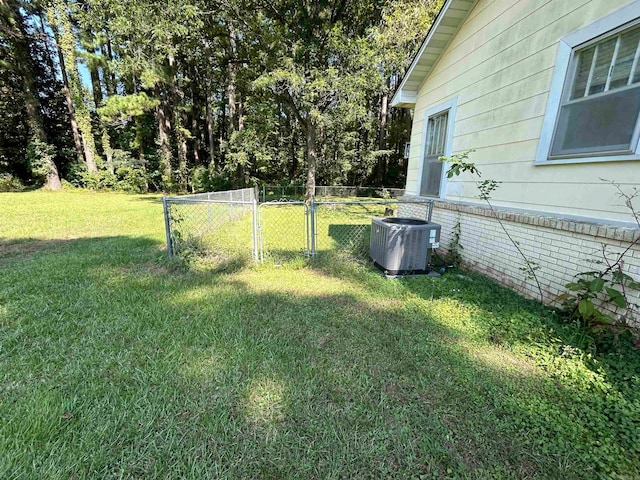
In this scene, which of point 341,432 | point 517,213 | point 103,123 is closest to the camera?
point 341,432

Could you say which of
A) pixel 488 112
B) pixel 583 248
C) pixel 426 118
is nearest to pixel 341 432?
pixel 583 248

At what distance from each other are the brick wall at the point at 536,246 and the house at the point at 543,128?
0.01 metres

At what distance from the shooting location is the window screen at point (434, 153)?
5662 mm

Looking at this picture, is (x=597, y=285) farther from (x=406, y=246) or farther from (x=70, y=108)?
(x=70, y=108)

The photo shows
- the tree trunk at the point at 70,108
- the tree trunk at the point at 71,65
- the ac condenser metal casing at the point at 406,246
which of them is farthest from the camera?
the tree trunk at the point at 70,108

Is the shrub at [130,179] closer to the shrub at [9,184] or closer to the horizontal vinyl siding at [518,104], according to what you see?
the shrub at [9,184]

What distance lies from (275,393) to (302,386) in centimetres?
20

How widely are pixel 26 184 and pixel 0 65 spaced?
7.28 metres

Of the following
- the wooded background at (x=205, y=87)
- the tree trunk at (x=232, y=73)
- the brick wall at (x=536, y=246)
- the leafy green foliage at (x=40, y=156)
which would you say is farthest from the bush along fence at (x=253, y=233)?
the leafy green foliage at (x=40, y=156)

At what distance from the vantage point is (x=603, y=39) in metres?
2.83

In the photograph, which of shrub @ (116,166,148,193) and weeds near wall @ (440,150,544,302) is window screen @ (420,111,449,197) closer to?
weeds near wall @ (440,150,544,302)

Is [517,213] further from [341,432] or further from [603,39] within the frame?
[341,432]

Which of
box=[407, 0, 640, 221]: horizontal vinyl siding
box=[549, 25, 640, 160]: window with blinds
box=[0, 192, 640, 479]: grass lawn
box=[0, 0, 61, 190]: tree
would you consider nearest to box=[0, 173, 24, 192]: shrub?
box=[0, 0, 61, 190]: tree

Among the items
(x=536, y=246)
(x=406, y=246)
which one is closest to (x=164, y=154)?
(x=406, y=246)
